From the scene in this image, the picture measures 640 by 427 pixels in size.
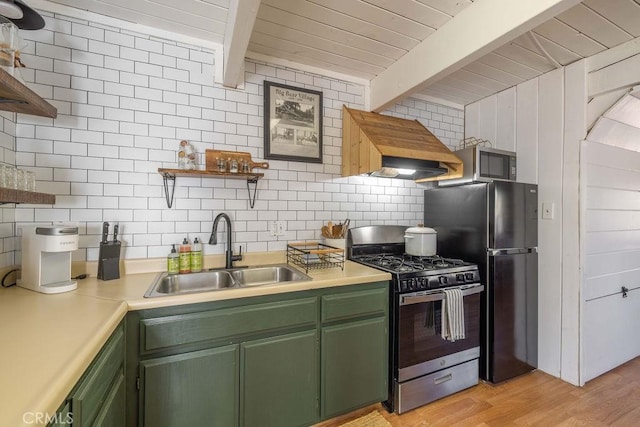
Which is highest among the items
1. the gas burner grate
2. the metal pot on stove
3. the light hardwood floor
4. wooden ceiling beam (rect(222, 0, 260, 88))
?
wooden ceiling beam (rect(222, 0, 260, 88))

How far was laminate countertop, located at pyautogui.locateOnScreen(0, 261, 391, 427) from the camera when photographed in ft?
2.20

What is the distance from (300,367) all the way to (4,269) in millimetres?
1628

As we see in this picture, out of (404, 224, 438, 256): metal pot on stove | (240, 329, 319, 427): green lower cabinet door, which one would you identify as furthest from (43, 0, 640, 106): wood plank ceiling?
(240, 329, 319, 427): green lower cabinet door

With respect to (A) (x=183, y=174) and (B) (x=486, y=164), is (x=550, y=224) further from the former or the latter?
(A) (x=183, y=174)

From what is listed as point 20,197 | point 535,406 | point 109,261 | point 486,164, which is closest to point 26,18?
point 20,197

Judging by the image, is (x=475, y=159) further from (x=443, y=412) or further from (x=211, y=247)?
(x=211, y=247)

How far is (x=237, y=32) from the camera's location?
1.55m

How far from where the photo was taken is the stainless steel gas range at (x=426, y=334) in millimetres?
1920

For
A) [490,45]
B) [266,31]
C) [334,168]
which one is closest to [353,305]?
[334,168]

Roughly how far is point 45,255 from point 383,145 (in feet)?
6.78

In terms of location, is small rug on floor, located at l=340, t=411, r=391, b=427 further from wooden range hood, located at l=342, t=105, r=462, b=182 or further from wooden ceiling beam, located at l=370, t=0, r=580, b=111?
wooden ceiling beam, located at l=370, t=0, r=580, b=111

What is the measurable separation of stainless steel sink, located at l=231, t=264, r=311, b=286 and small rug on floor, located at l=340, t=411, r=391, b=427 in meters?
0.97

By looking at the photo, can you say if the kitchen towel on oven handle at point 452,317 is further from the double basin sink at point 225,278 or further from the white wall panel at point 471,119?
the white wall panel at point 471,119

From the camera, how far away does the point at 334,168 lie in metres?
2.53
